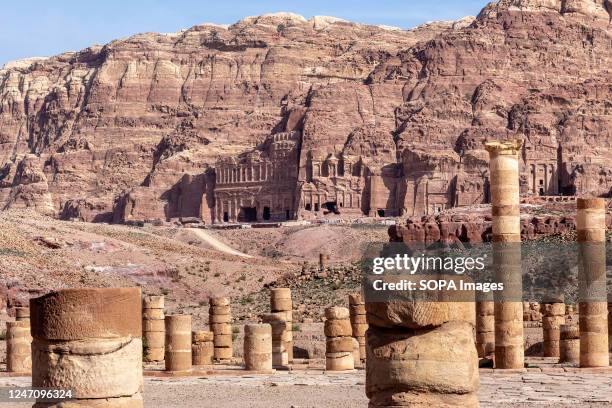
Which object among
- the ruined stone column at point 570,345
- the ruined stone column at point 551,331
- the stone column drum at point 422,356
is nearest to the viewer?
the stone column drum at point 422,356

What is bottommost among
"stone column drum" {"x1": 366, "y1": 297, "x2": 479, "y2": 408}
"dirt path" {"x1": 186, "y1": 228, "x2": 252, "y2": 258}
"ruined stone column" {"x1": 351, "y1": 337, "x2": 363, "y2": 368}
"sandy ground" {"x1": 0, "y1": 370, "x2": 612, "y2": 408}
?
"sandy ground" {"x1": 0, "y1": 370, "x2": 612, "y2": 408}

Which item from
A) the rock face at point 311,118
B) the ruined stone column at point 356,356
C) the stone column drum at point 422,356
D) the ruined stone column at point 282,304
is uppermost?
the rock face at point 311,118

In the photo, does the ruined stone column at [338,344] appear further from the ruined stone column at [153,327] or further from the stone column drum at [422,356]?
the stone column drum at [422,356]

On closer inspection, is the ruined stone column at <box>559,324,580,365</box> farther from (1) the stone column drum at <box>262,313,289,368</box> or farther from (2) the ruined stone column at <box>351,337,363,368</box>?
(1) the stone column drum at <box>262,313,289,368</box>

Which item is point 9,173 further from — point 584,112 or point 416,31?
point 584,112

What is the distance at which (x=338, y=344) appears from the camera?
95.6ft

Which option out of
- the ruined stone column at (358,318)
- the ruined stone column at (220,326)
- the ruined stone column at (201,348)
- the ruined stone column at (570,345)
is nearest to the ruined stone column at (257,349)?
the ruined stone column at (201,348)

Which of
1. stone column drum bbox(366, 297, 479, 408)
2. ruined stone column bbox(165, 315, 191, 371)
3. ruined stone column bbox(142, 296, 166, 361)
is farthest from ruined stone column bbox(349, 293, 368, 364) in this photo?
stone column drum bbox(366, 297, 479, 408)

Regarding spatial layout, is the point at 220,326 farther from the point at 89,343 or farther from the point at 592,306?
the point at 89,343

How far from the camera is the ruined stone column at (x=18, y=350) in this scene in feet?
98.0

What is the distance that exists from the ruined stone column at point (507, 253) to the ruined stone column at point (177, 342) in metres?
6.61

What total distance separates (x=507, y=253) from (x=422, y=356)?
13.1 metres

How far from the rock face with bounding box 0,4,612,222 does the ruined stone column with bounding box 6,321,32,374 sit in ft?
240

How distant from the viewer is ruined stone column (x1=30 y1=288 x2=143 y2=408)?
45.7ft
